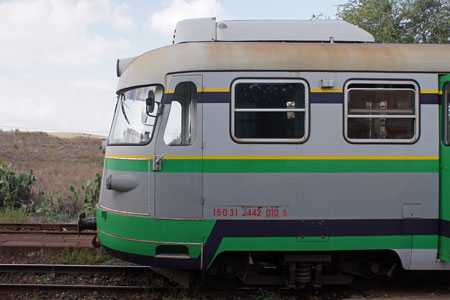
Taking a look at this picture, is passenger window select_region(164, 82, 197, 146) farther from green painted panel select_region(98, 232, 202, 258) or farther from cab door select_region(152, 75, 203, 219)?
green painted panel select_region(98, 232, 202, 258)

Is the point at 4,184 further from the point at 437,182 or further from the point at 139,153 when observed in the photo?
the point at 437,182

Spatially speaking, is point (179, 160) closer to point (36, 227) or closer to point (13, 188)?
point (36, 227)

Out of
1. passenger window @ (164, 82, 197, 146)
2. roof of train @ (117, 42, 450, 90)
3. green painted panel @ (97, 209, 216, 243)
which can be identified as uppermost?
roof of train @ (117, 42, 450, 90)

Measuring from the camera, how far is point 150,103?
15.7 feet

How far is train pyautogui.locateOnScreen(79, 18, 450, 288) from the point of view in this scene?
4535 millimetres

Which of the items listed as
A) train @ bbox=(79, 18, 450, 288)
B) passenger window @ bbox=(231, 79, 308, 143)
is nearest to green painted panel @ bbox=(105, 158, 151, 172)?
train @ bbox=(79, 18, 450, 288)

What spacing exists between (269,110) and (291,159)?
2.26 ft

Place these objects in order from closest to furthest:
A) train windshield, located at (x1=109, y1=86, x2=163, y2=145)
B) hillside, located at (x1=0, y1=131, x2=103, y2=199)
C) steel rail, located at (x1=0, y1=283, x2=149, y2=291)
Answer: train windshield, located at (x1=109, y1=86, x2=163, y2=145) → steel rail, located at (x1=0, y1=283, x2=149, y2=291) → hillside, located at (x1=0, y1=131, x2=103, y2=199)

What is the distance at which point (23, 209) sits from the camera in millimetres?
9883

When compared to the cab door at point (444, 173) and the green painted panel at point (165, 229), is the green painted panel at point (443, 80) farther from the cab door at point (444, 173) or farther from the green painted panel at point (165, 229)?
the green painted panel at point (165, 229)

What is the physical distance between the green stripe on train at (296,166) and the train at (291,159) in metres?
0.01

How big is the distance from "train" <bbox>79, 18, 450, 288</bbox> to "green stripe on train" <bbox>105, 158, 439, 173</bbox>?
1 cm

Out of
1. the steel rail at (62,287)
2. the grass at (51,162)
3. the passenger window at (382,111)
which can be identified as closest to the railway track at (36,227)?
the grass at (51,162)

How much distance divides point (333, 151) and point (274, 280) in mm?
2043
